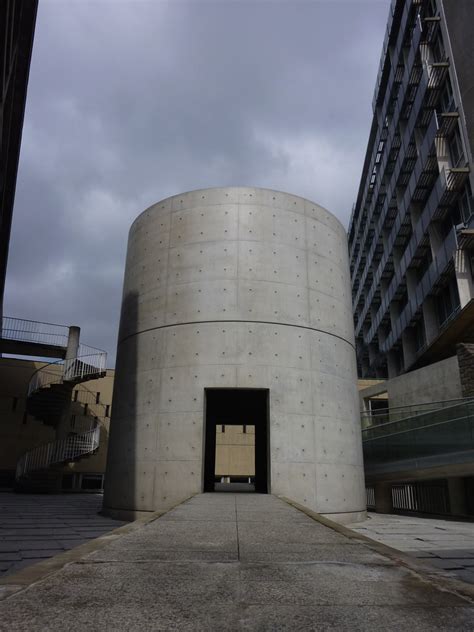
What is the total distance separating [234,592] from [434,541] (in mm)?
8594

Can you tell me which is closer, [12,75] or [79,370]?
[12,75]

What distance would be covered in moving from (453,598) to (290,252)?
40.2ft

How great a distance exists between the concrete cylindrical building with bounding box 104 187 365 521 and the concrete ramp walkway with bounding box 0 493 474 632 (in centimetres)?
761

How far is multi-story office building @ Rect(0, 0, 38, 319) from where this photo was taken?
1282cm

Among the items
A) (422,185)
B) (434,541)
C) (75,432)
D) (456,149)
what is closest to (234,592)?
(434,541)

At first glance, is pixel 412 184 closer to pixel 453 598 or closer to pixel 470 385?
pixel 470 385

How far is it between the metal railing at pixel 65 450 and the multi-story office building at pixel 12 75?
11479 mm

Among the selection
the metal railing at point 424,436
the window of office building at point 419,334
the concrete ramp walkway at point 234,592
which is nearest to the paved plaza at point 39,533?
the concrete ramp walkway at point 234,592

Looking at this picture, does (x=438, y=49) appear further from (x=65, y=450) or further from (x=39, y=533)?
(x=39, y=533)

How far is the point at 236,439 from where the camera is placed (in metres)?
30.2

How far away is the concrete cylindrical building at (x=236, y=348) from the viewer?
12.7 metres

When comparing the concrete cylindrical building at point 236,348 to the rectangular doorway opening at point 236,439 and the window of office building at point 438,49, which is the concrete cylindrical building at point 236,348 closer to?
the rectangular doorway opening at point 236,439

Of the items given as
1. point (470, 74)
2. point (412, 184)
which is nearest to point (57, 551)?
point (470, 74)

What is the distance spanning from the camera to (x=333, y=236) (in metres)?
16.2
